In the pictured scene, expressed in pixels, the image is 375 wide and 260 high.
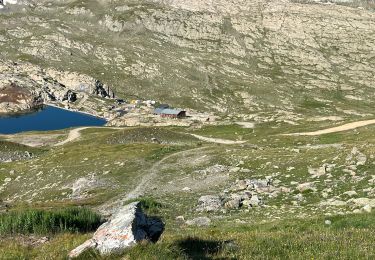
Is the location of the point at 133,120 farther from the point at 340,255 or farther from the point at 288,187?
the point at 340,255

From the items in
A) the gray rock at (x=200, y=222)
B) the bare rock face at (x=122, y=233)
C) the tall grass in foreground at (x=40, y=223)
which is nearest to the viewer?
the bare rock face at (x=122, y=233)

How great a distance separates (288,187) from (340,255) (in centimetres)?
2231

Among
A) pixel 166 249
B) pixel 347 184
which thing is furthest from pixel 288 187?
pixel 166 249

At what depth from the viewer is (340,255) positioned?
13.3m

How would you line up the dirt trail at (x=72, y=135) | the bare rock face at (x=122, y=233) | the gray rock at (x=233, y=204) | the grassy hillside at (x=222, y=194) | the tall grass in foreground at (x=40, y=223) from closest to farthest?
the bare rock face at (x=122, y=233), the grassy hillside at (x=222, y=194), the tall grass in foreground at (x=40, y=223), the gray rock at (x=233, y=204), the dirt trail at (x=72, y=135)

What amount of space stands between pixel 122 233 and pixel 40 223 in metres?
6.35

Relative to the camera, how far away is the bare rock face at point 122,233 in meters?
12.5

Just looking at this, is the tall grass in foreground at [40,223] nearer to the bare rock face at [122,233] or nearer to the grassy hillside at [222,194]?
the grassy hillside at [222,194]

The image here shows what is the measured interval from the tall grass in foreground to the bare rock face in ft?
15.9

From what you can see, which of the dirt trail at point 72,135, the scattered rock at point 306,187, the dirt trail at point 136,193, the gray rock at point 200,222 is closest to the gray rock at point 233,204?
the gray rock at point 200,222

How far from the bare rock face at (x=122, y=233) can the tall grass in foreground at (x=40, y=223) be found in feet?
15.9

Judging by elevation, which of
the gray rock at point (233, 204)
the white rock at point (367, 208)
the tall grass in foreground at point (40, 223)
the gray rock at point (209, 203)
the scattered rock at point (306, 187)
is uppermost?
the tall grass in foreground at point (40, 223)

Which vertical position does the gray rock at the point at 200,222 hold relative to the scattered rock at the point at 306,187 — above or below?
below

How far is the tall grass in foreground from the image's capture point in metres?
17.2
